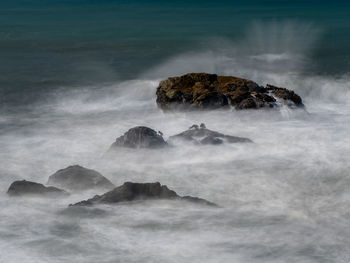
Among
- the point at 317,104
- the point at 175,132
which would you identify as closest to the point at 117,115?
the point at 175,132

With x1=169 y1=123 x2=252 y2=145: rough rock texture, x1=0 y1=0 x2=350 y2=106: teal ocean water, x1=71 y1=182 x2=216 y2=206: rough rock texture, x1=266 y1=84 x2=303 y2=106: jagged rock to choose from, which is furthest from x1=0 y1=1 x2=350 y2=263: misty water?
x1=0 y1=0 x2=350 y2=106: teal ocean water

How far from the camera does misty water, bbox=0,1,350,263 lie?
1695cm

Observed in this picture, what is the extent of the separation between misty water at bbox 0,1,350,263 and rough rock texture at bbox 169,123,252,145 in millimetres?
498

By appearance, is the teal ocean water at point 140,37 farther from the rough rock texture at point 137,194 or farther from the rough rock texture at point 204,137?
the rough rock texture at point 137,194

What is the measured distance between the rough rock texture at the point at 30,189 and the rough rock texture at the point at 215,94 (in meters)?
12.8

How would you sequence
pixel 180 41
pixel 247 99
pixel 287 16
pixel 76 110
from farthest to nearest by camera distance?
1. pixel 287 16
2. pixel 180 41
3. pixel 76 110
4. pixel 247 99

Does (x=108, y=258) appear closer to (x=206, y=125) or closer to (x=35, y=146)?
(x=35, y=146)

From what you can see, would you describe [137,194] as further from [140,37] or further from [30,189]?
[140,37]

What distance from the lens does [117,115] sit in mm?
33125

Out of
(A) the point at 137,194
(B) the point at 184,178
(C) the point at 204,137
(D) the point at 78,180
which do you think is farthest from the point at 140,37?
(A) the point at 137,194

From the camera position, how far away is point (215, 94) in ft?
104

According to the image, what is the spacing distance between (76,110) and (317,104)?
14577 mm

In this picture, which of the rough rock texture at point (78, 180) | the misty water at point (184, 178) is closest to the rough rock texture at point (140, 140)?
the misty water at point (184, 178)

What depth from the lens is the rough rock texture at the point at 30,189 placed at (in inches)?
806
